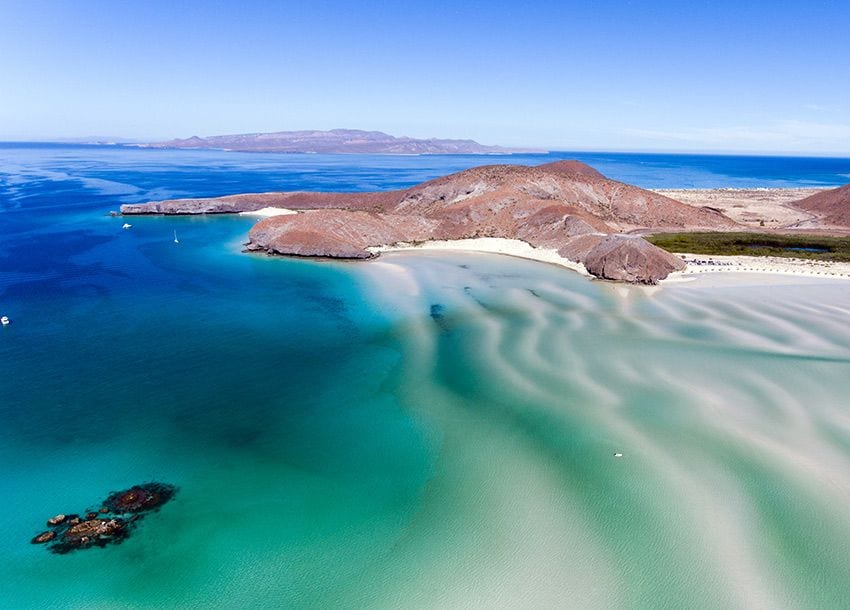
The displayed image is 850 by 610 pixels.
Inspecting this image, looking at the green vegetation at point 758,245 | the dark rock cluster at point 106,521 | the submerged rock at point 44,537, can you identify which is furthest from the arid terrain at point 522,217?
the submerged rock at point 44,537

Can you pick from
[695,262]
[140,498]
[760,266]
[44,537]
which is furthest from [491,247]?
[44,537]

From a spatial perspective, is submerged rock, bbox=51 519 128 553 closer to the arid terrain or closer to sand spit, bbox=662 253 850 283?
the arid terrain

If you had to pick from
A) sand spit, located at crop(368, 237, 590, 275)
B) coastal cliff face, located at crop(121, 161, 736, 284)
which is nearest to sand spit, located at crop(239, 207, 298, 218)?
coastal cliff face, located at crop(121, 161, 736, 284)

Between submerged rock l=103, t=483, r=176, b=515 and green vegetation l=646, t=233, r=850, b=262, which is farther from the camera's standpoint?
green vegetation l=646, t=233, r=850, b=262

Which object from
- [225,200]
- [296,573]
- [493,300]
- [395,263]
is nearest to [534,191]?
[395,263]

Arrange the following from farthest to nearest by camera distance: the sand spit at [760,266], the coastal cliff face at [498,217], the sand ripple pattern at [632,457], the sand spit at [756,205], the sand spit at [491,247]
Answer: the sand spit at [756,205] < the sand spit at [491,247] < the coastal cliff face at [498,217] < the sand spit at [760,266] < the sand ripple pattern at [632,457]

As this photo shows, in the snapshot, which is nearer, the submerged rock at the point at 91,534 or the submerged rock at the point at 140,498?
the submerged rock at the point at 91,534

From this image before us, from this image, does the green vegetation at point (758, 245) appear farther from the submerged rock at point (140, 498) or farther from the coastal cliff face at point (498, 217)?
the submerged rock at point (140, 498)
